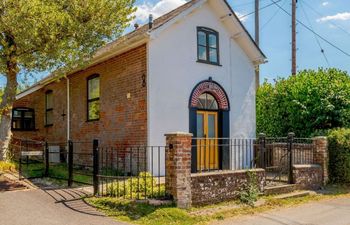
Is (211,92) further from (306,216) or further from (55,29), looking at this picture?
(306,216)

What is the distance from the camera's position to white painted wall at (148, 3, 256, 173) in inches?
460

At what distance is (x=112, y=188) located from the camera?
8.84m

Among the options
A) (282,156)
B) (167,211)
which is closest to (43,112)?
(282,156)

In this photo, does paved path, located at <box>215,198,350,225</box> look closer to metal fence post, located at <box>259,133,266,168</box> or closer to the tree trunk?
metal fence post, located at <box>259,133,266,168</box>

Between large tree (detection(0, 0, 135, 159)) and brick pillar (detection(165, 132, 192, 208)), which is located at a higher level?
large tree (detection(0, 0, 135, 159))

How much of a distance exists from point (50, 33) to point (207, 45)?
217 inches

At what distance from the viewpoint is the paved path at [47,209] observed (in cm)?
706

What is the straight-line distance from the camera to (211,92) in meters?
13.2

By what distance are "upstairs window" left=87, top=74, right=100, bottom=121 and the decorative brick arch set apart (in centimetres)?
404

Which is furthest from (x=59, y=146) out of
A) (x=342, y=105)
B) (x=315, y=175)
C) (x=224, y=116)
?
(x=342, y=105)

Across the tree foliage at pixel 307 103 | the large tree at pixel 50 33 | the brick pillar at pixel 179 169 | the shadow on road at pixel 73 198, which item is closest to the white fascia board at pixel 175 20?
the large tree at pixel 50 33

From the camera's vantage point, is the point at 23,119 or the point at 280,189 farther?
the point at 23,119

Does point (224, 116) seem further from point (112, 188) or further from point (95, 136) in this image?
point (112, 188)

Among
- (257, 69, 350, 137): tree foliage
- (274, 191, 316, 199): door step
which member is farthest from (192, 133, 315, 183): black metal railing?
(257, 69, 350, 137): tree foliage
